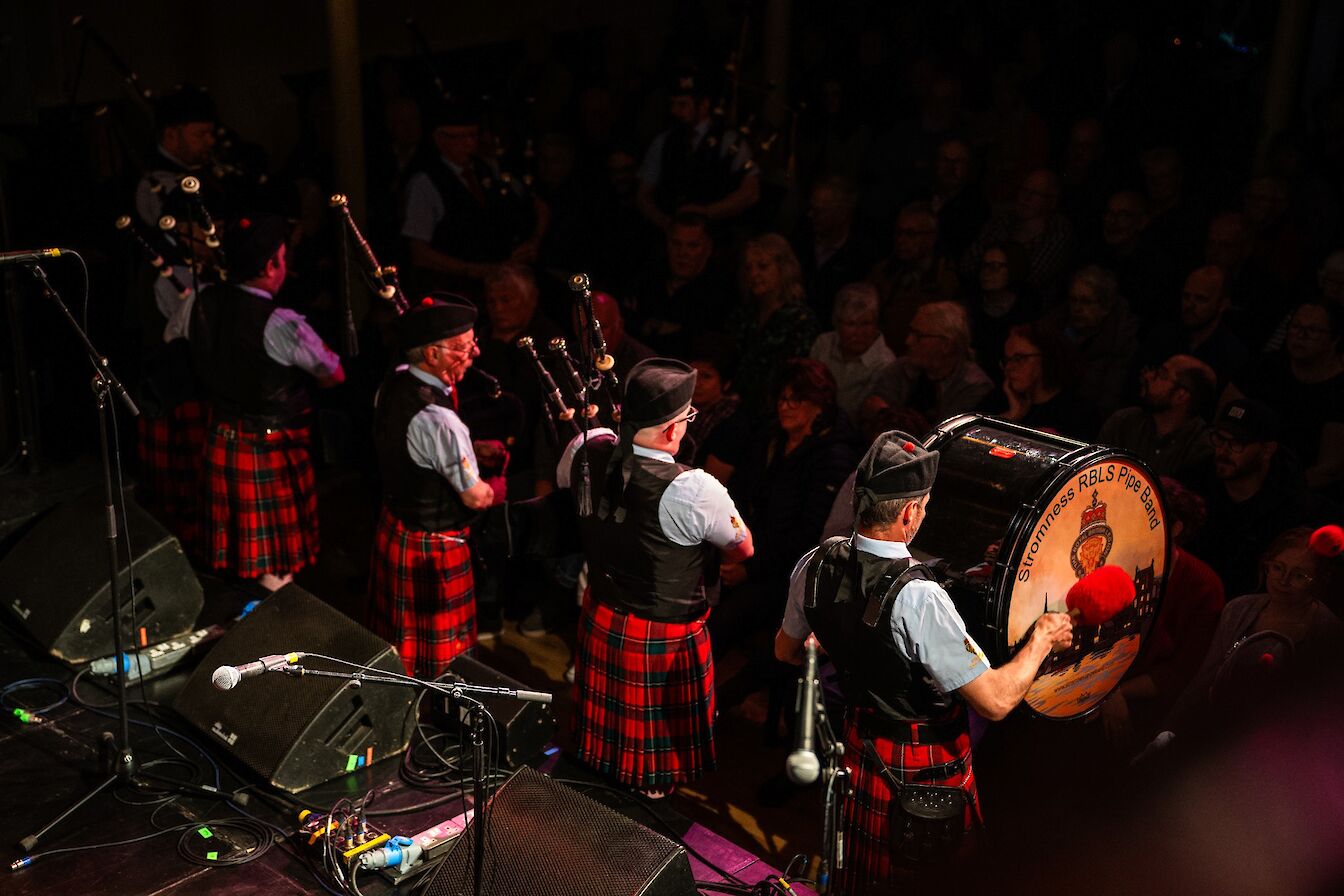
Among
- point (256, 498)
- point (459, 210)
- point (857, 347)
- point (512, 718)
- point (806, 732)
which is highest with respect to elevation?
point (459, 210)

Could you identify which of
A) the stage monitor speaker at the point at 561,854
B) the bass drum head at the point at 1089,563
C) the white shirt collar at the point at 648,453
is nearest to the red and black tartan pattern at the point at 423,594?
the white shirt collar at the point at 648,453

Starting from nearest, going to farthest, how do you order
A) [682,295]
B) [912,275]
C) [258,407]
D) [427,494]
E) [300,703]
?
[300,703]
[427,494]
[258,407]
[912,275]
[682,295]

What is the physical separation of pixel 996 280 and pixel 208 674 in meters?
3.42

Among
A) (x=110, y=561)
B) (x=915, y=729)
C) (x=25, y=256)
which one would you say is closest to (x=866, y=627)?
(x=915, y=729)

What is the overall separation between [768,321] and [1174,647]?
2356 millimetres

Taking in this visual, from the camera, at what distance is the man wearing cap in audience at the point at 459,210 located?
6371 millimetres

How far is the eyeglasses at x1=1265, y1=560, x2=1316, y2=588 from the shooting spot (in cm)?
336

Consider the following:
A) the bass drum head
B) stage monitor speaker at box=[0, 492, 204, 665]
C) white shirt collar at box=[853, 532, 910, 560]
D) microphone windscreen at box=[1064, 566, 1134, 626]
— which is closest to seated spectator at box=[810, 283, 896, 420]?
the bass drum head

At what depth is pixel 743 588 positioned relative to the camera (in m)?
4.59

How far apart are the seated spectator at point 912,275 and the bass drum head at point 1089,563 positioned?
7.63ft

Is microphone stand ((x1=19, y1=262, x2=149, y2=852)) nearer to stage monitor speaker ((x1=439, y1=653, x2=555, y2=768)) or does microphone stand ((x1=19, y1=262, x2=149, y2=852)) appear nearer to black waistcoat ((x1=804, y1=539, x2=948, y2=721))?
stage monitor speaker ((x1=439, y1=653, x2=555, y2=768))

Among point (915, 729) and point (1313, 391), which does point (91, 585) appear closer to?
point (915, 729)

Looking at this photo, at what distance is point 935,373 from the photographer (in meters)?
4.95

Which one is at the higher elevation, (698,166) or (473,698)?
(698,166)
